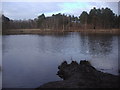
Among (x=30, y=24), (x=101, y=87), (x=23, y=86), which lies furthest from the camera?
(x=30, y=24)

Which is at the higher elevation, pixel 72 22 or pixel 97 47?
pixel 72 22

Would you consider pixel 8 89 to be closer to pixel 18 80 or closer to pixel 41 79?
pixel 18 80

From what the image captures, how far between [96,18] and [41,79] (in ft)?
184

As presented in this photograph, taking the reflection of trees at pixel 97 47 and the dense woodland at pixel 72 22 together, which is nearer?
the reflection of trees at pixel 97 47

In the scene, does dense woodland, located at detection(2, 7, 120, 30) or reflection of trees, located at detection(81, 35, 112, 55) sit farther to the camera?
dense woodland, located at detection(2, 7, 120, 30)

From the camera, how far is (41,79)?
1121 centimetres

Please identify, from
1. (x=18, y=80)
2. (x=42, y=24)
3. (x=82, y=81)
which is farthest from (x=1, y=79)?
(x=42, y=24)

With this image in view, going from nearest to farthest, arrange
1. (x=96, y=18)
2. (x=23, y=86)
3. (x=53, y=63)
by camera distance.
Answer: (x=23, y=86) < (x=53, y=63) < (x=96, y=18)

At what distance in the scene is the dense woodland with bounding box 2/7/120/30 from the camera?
Result: 61.4 metres

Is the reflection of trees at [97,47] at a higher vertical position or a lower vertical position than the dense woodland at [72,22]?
lower

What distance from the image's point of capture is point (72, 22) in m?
79.1

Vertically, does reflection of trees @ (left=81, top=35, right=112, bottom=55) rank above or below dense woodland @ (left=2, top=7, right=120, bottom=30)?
below

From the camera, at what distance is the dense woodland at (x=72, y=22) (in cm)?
6141

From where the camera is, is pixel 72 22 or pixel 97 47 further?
pixel 72 22
